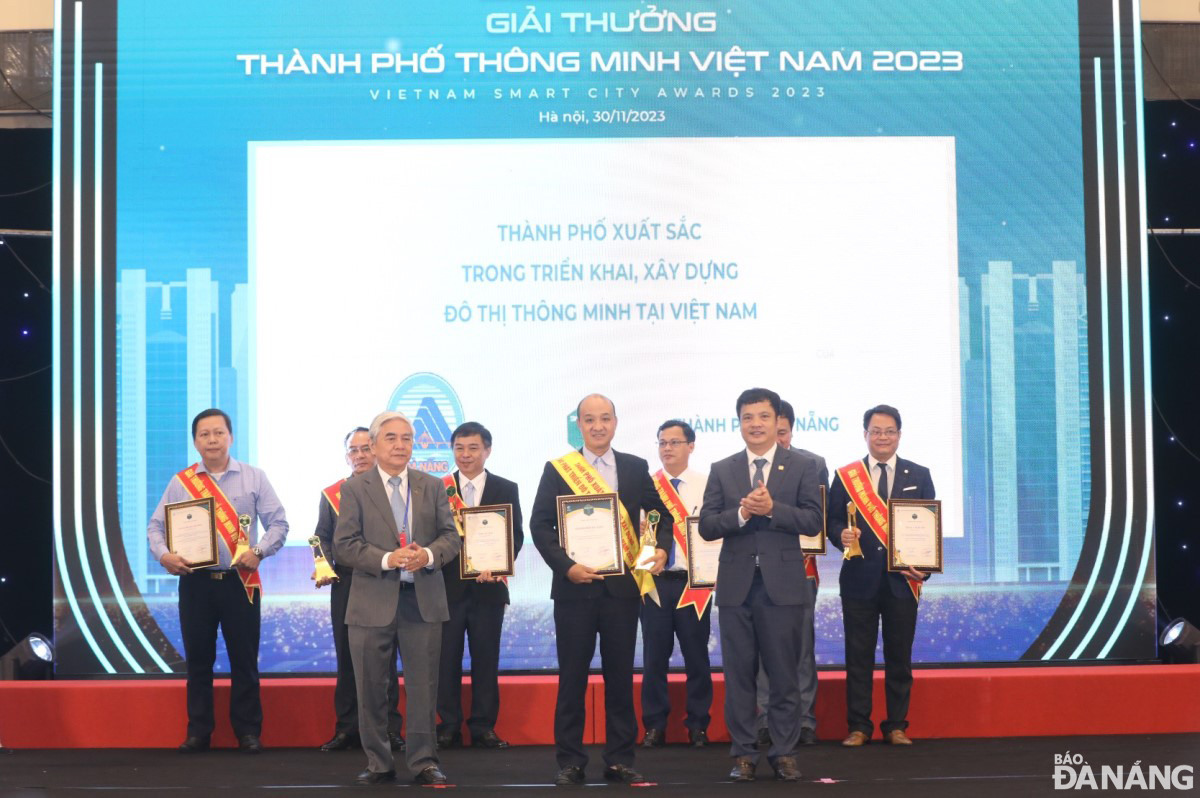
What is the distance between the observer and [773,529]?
4516 millimetres

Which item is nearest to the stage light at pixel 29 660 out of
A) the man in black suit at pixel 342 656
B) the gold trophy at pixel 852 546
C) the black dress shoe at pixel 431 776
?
the man in black suit at pixel 342 656

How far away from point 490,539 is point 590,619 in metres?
0.91

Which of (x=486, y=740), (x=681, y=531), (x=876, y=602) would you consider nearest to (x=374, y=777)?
(x=486, y=740)

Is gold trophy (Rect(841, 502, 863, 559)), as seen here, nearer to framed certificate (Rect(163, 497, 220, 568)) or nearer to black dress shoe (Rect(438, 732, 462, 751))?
black dress shoe (Rect(438, 732, 462, 751))

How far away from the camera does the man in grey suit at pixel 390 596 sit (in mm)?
4527

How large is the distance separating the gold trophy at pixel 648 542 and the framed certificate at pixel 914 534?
1191mm

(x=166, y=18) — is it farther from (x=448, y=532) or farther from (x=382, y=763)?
(x=382, y=763)

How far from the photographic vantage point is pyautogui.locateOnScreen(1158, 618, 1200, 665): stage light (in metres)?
6.16

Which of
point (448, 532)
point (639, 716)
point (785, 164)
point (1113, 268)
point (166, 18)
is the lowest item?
point (639, 716)

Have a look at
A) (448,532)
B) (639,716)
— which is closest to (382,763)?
(448,532)

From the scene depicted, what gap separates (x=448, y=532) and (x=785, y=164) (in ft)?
9.35

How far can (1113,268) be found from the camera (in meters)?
6.49

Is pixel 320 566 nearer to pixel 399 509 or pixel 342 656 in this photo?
pixel 342 656

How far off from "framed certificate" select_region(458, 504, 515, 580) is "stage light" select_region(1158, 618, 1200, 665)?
320cm
